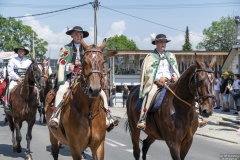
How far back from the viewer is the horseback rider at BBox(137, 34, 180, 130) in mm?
7812

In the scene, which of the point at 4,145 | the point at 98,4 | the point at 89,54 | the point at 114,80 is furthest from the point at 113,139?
the point at 114,80

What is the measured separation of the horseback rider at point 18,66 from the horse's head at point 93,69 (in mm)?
5517

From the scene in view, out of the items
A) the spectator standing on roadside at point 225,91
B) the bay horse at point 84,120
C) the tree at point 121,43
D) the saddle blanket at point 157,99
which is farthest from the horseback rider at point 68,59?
the tree at point 121,43

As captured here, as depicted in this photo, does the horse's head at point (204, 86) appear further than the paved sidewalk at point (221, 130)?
No

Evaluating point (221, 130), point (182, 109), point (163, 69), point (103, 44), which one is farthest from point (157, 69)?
point (221, 130)

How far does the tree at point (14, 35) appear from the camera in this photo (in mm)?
80125

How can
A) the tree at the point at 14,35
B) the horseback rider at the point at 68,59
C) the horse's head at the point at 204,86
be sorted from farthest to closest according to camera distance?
1. the tree at the point at 14,35
2. the horseback rider at the point at 68,59
3. the horse's head at the point at 204,86

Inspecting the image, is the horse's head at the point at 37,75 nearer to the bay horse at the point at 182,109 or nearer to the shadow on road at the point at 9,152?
the shadow on road at the point at 9,152

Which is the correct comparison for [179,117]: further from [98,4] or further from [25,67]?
[98,4]

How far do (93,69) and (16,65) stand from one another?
623cm

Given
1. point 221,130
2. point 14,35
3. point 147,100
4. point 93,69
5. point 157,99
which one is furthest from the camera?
point 14,35

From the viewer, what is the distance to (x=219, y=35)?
87188 mm

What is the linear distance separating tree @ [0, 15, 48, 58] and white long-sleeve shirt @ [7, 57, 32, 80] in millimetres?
70769

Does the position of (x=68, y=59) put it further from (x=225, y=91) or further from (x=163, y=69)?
(x=225, y=91)
